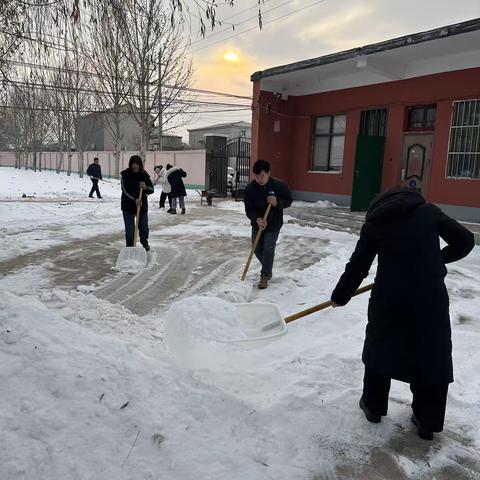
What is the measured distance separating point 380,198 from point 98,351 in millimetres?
1963

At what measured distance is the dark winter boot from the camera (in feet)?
20.3

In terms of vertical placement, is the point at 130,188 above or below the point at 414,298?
above

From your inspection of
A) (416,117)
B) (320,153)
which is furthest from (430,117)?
(320,153)

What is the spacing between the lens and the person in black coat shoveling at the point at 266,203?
19.6 ft

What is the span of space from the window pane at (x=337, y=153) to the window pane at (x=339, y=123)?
0.22 m

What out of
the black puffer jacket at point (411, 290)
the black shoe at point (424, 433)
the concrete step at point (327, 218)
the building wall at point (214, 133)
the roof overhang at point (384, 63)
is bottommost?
the black shoe at point (424, 433)

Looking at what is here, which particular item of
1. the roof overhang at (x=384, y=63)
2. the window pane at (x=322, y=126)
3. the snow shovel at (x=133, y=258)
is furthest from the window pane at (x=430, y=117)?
the snow shovel at (x=133, y=258)

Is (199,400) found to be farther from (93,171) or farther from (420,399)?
(93,171)

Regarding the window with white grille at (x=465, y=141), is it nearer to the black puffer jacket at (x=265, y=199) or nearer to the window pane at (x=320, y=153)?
the window pane at (x=320, y=153)

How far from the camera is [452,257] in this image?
281 cm

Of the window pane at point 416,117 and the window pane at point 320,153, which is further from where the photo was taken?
the window pane at point 320,153

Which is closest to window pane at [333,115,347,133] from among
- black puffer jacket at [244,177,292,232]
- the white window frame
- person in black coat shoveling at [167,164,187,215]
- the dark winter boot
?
the white window frame

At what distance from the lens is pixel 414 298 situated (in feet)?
8.68

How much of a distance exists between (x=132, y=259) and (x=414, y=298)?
528 cm
